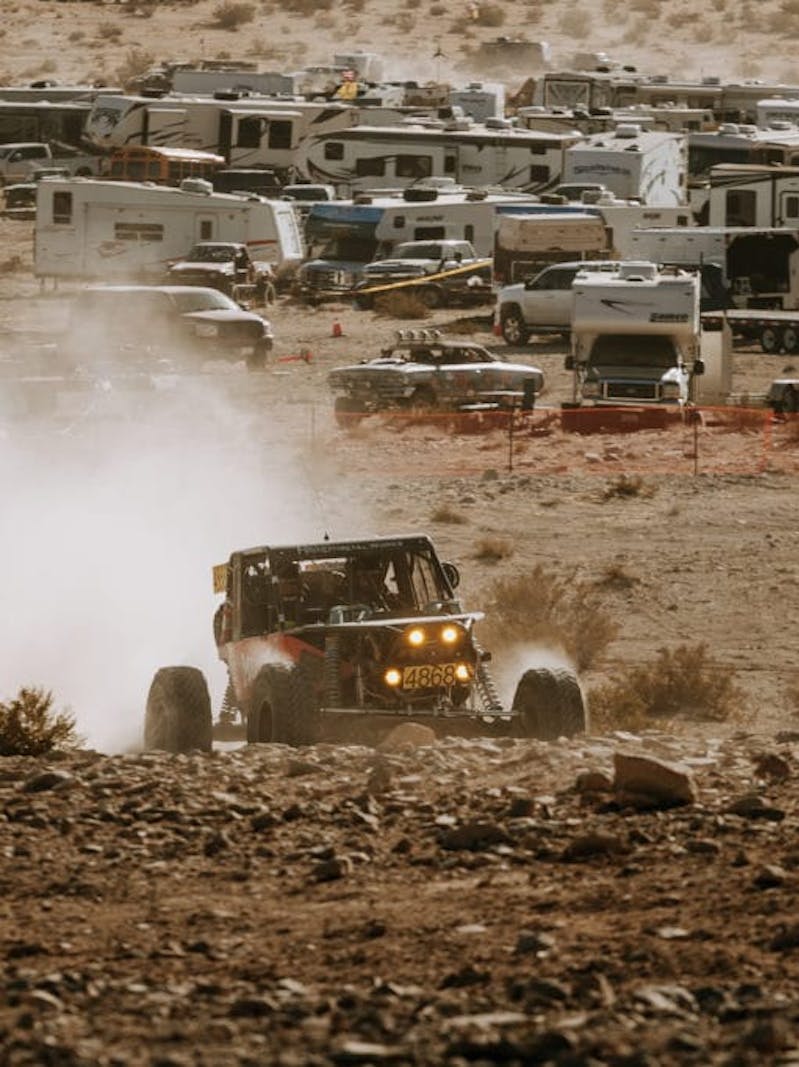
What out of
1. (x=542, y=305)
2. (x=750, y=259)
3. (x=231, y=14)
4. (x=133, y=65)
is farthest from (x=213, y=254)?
(x=231, y=14)

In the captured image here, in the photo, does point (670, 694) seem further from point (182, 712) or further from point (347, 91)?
point (347, 91)

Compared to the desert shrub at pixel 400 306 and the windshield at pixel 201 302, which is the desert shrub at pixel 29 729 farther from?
the desert shrub at pixel 400 306

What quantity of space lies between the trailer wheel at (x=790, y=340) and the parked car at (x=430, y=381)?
8.86 m

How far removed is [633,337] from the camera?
36.7 meters

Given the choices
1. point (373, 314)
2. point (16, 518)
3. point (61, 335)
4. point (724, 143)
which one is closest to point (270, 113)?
point (724, 143)

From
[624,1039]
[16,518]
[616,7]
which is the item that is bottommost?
[16,518]

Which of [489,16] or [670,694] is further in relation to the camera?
[489,16]

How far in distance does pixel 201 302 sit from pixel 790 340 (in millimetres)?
→ 10766

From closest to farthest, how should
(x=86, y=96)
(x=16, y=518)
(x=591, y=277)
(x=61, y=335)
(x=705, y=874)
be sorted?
(x=705, y=874), (x=16, y=518), (x=591, y=277), (x=61, y=335), (x=86, y=96)

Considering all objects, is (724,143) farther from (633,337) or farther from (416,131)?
(633,337)

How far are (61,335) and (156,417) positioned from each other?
305 inches

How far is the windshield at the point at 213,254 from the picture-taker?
5181cm

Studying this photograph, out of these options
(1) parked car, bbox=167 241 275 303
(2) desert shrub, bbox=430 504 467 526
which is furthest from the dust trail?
(1) parked car, bbox=167 241 275 303

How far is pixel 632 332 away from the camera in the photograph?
36625 mm
